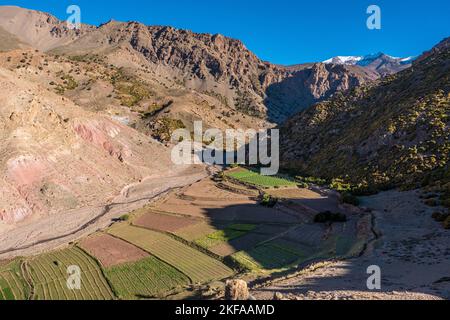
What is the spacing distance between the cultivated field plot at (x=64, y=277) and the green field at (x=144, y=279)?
116 cm

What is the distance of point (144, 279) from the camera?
38.8 m

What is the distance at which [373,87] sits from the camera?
11169cm

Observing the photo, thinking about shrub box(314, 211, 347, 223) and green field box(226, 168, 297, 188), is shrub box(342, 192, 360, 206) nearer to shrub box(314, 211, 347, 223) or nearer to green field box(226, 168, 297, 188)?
shrub box(314, 211, 347, 223)

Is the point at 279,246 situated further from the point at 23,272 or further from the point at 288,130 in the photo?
the point at 288,130

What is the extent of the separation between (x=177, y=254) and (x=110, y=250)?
8.70 metres

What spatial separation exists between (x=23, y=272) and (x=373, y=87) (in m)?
101

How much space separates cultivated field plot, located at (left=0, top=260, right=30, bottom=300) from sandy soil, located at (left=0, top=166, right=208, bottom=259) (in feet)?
12.3

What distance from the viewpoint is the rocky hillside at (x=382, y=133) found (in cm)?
6700

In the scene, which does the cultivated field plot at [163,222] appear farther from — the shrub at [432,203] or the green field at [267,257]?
the shrub at [432,203]

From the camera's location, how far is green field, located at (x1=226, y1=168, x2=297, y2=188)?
8125 cm

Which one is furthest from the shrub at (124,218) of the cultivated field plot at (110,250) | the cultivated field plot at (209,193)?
the cultivated field plot at (209,193)

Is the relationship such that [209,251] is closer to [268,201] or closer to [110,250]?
[110,250]

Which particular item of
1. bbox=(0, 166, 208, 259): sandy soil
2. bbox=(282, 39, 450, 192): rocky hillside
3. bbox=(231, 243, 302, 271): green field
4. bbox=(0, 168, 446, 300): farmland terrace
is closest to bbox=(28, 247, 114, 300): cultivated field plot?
bbox=(0, 168, 446, 300): farmland terrace

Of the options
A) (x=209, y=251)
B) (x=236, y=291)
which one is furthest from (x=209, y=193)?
(x=236, y=291)
